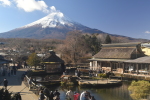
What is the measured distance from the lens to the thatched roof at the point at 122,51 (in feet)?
107

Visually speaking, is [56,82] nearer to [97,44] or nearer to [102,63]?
[102,63]

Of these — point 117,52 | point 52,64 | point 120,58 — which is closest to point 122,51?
point 117,52

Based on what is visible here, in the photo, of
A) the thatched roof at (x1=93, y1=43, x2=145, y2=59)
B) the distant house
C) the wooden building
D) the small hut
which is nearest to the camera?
the wooden building

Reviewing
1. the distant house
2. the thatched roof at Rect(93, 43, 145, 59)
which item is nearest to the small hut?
the thatched roof at Rect(93, 43, 145, 59)

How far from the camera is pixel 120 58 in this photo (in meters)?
33.2

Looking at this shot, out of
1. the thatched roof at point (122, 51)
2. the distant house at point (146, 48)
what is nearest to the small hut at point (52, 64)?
the thatched roof at point (122, 51)

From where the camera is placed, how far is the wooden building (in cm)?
3048

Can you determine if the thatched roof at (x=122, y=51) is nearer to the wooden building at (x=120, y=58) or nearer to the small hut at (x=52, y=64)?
the wooden building at (x=120, y=58)

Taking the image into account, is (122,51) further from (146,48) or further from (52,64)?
(52,64)

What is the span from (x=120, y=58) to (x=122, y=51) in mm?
2319

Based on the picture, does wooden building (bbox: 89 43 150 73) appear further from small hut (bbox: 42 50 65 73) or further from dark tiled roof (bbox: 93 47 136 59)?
small hut (bbox: 42 50 65 73)

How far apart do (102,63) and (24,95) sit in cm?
2506

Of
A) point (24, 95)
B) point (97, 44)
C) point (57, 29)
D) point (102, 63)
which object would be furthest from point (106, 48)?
point (57, 29)

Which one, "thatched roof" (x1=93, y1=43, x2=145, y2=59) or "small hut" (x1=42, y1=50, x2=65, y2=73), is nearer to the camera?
"thatched roof" (x1=93, y1=43, x2=145, y2=59)
